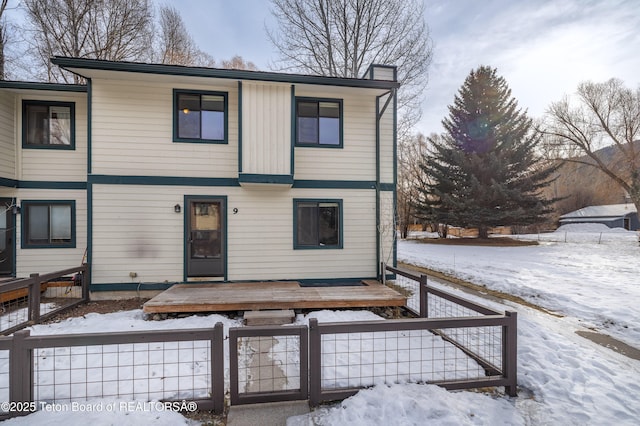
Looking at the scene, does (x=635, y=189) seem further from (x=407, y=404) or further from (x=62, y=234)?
(x=62, y=234)

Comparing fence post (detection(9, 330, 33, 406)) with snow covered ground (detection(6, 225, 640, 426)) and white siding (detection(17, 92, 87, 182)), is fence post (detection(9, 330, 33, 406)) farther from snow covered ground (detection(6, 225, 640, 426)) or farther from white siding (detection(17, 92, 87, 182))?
white siding (detection(17, 92, 87, 182))

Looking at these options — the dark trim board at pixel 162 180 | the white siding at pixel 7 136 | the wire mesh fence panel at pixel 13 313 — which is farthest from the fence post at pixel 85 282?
the white siding at pixel 7 136

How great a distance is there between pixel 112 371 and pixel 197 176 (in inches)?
168

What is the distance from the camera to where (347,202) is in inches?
281

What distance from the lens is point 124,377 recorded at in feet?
10.4

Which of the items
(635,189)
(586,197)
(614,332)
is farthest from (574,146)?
(614,332)

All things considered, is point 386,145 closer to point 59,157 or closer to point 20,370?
point 20,370

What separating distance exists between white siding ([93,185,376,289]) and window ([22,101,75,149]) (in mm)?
2105

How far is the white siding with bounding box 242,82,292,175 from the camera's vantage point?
6.33 meters

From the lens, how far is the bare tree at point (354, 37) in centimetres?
1276

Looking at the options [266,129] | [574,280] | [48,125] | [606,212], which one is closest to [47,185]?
[48,125]

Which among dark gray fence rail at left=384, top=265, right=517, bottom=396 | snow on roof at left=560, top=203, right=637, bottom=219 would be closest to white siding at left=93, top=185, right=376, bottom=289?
dark gray fence rail at left=384, top=265, right=517, bottom=396

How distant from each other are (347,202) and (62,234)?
7110 mm

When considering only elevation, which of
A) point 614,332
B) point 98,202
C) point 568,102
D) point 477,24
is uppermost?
point 568,102
